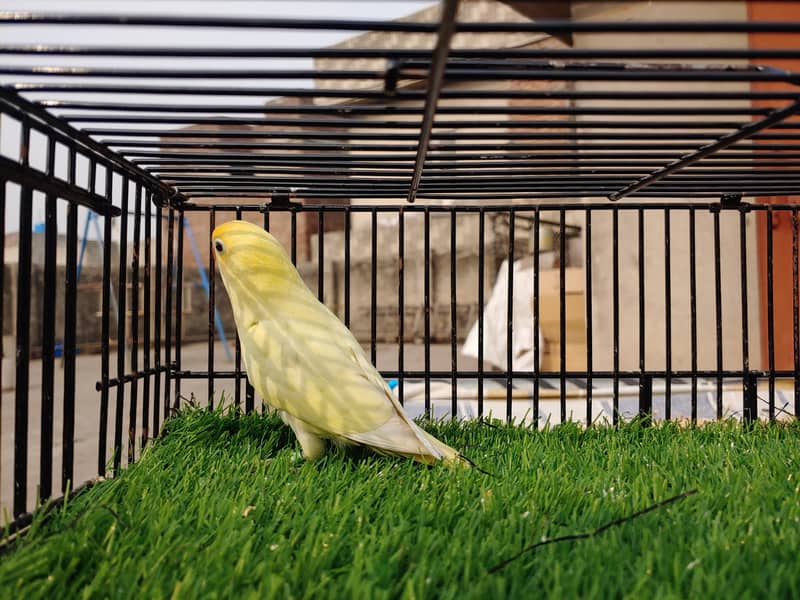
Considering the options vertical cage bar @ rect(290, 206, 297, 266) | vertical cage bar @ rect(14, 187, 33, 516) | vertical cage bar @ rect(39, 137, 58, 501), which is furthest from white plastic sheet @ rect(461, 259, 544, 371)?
vertical cage bar @ rect(14, 187, 33, 516)

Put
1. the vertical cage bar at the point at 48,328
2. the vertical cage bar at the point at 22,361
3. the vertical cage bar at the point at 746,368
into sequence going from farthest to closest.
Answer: the vertical cage bar at the point at 746,368, the vertical cage bar at the point at 48,328, the vertical cage bar at the point at 22,361

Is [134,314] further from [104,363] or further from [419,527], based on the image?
[419,527]

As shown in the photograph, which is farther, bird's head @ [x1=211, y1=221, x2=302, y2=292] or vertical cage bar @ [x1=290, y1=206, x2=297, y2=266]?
vertical cage bar @ [x1=290, y1=206, x2=297, y2=266]

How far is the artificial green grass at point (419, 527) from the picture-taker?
3.49 ft

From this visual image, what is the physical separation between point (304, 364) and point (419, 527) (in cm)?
59

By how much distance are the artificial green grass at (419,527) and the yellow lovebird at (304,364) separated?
9 cm

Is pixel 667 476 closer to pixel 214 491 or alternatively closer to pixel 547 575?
pixel 547 575

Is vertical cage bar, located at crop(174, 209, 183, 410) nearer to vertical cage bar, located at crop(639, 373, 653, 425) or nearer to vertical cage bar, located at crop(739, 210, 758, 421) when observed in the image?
vertical cage bar, located at crop(639, 373, 653, 425)

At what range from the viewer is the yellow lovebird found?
1.69m

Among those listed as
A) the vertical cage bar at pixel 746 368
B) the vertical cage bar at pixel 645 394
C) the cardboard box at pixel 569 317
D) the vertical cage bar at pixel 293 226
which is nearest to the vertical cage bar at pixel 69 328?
the vertical cage bar at pixel 293 226

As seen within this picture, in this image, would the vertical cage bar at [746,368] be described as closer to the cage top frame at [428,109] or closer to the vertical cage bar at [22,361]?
the cage top frame at [428,109]

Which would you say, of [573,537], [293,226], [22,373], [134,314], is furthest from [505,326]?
[22,373]

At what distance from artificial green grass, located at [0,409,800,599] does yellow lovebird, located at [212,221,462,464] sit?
89mm

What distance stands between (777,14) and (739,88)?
686mm
